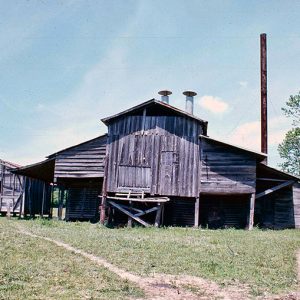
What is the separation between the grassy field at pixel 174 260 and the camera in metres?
8.86

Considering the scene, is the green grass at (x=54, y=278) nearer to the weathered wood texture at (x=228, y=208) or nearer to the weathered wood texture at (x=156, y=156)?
the weathered wood texture at (x=156, y=156)

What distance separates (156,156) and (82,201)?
9928 mm

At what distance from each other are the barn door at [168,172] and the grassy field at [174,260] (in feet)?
20.8

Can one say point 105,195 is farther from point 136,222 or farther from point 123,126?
point 123,126

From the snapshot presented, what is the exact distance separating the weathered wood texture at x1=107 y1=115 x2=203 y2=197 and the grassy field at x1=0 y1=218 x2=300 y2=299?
255 inches

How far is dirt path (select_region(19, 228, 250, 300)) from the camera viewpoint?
7992 millimetres

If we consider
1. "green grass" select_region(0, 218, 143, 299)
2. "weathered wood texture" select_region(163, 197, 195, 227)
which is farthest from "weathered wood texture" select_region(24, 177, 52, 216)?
"green grass" select_region(0, 218, 143, 299)

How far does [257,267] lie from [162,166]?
1266 cm

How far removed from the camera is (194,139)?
23156 mm

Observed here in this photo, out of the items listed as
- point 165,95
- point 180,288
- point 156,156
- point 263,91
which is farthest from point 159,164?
point 180,288

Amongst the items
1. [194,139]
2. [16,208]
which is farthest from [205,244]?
[16,208]

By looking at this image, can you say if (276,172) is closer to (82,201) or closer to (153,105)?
(153,105)

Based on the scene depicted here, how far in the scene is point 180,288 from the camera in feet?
28.3

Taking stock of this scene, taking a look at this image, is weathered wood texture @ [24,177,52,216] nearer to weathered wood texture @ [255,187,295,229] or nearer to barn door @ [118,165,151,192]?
barn door @ [118,165,151,192]
